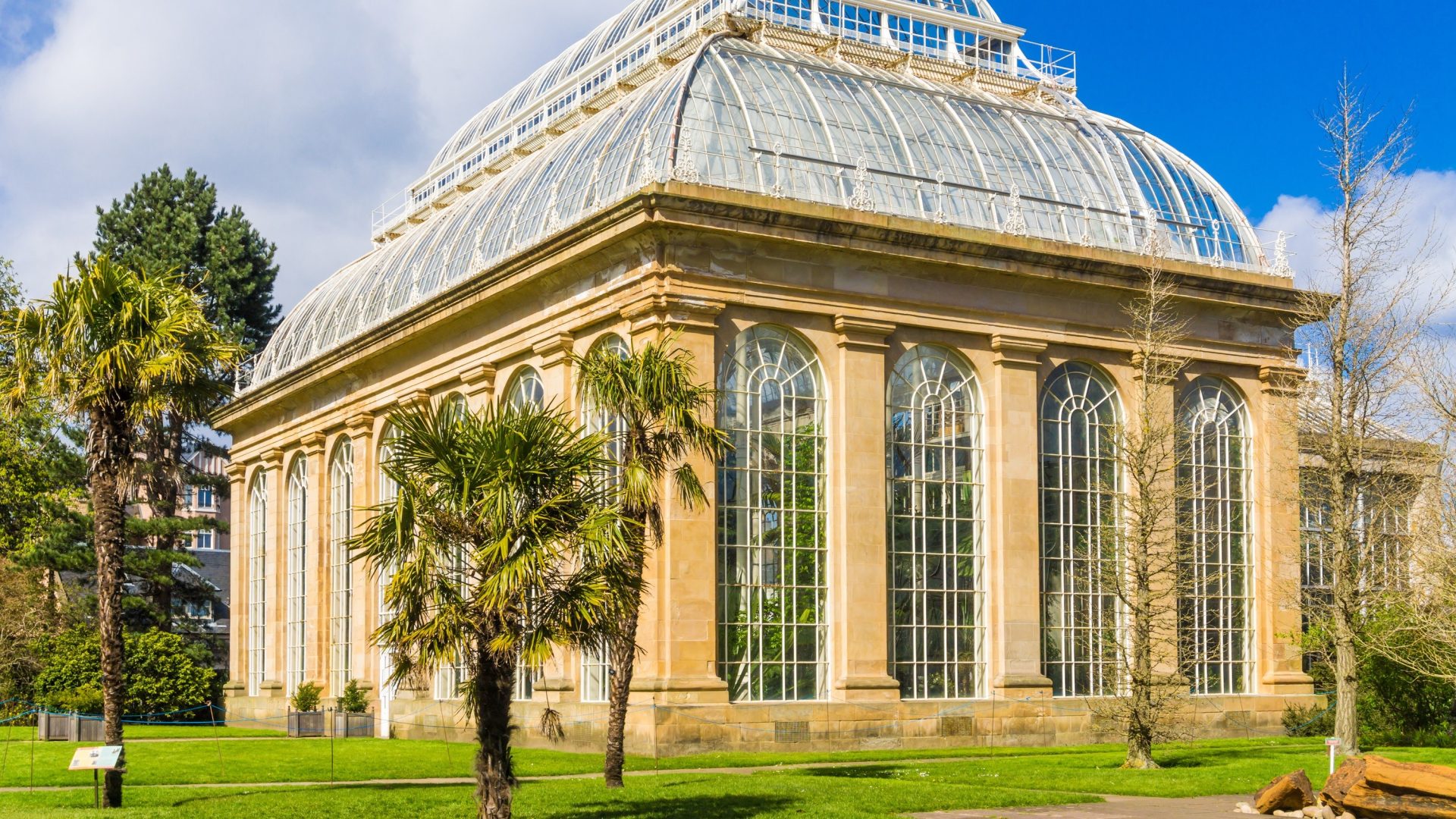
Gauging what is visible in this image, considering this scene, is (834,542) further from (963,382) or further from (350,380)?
(350,380)

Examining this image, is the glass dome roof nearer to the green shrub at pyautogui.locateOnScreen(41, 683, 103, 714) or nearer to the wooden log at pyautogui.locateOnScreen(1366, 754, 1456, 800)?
the green shrub at pyautogui.locateOnScreen(41, 683, 103, 714)

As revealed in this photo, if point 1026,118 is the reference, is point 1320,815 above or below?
below

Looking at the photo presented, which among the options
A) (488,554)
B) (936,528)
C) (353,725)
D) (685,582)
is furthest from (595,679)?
(488,554)

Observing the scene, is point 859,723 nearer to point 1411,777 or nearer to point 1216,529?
point 1216,529

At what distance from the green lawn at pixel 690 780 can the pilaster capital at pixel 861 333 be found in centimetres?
985

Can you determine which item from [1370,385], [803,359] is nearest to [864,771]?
[803,359]

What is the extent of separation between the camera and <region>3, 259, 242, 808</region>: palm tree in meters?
Result: 27.4

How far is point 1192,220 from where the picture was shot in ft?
155

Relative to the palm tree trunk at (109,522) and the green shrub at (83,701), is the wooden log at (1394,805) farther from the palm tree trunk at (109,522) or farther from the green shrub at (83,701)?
the green shrub at (83,701)

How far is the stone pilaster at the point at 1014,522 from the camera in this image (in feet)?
136

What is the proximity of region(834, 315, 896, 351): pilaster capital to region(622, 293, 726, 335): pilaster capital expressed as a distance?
3.27 m

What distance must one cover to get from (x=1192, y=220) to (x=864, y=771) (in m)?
22.7

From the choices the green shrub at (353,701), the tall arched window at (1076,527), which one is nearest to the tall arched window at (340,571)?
the green shrub at (353,701)

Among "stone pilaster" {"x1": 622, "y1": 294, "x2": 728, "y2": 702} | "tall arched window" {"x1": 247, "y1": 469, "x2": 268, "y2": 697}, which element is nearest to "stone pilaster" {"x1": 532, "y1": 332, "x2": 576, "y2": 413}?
"stone pilaster" {"x1": 622, "y1": 294, "x2": 728, "y2": 702}
